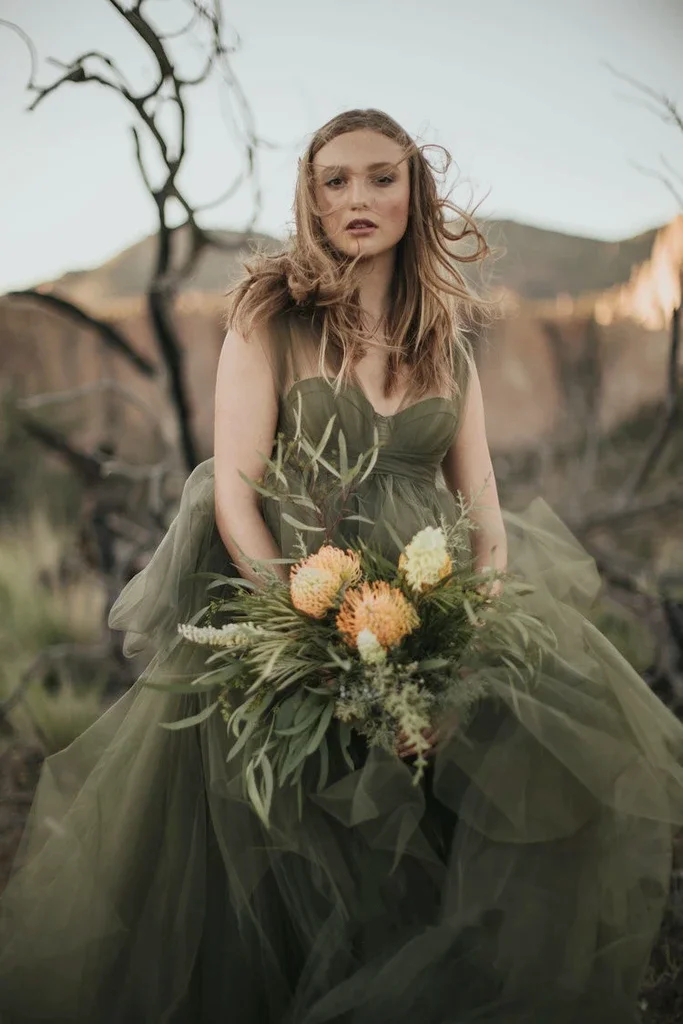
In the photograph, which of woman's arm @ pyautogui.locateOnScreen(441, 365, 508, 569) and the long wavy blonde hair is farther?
woman's arm @ pyautogui.locateOnScreen(441, 365, 508, 569)

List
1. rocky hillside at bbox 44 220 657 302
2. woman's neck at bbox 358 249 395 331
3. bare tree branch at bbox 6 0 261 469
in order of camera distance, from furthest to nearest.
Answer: rocky hillside at bbox 44 220 657 302 → bare tree branch at bbox 6 0 261 469 → woman's neck at bbox 358 249 395 331

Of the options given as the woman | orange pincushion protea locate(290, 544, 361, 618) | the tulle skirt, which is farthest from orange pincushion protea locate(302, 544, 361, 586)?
the tulle skirt

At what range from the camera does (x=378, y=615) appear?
3.95 ft

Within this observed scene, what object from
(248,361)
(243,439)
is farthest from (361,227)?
(243,439)

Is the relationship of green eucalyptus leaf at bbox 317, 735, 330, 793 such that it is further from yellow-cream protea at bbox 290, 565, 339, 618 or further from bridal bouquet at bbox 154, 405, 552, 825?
yellow-cream protea at bbox 290, 565, 339, 618

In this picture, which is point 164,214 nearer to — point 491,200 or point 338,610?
point 491,200

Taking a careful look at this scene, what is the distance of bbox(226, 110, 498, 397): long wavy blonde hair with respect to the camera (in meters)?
1.56

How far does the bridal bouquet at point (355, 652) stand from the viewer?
1209 mm

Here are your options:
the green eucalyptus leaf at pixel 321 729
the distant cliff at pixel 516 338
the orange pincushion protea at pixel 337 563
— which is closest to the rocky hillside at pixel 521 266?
the distant cliff at pixel 516 338

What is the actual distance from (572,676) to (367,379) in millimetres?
613

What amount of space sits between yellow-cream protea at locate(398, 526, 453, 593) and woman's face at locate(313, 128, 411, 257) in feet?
1.93

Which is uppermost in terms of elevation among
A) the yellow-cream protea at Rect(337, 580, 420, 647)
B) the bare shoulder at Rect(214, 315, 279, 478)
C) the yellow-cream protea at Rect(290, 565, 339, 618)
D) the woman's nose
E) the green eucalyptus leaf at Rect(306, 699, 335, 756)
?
the woman's nose

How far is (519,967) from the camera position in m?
1.24

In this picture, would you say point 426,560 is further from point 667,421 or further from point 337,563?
point 667,421
